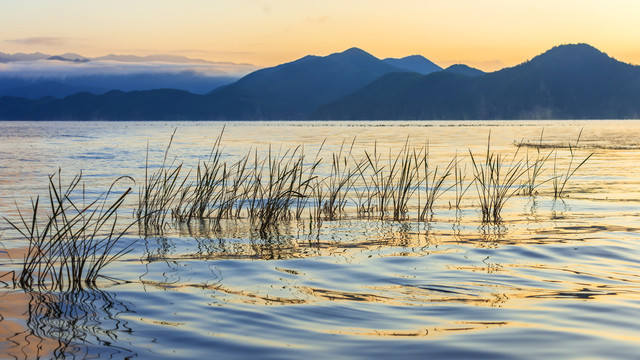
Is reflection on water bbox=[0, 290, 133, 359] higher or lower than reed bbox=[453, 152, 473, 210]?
lower

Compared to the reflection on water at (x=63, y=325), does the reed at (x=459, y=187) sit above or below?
above

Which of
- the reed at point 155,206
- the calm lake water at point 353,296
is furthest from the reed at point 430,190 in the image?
the reed at point 155,206

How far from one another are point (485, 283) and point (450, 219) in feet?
17.8

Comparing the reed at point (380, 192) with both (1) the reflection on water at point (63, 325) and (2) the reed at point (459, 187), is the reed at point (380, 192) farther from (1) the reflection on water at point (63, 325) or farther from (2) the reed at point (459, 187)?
(1) the reflection on water at point (63, 325)

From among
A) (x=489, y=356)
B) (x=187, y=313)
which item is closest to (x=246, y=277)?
(x=187, y=313)

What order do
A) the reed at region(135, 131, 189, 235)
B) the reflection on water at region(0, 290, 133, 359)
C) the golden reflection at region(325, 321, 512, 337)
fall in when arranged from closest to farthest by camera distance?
the reflection on water at region(0, 290, 133, 359) < the golden reflection at region(325, 321, 512, 337) < the reed at region(135, 131, 189, 235)

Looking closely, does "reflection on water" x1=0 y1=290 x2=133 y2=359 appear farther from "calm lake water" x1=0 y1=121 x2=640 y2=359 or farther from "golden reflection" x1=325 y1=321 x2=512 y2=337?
"golden reflection" x1=325 y1=321 x2=512 y2=337

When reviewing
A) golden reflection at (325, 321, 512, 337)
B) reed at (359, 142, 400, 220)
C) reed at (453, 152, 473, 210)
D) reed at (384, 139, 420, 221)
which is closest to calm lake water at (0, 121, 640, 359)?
golden reflection at (325, 321, 512, 337)

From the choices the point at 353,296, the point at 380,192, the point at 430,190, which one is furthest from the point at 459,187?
the point at 353,296

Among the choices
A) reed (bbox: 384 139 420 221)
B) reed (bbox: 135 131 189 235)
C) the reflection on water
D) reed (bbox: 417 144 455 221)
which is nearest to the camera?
the reflection on water

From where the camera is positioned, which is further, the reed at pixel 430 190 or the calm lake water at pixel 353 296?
the reed at pixel 430 190

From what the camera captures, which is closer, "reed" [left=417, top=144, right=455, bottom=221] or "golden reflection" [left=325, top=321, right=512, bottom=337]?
"golden reflection" [left=325, top=321, right=512, bottom=337]

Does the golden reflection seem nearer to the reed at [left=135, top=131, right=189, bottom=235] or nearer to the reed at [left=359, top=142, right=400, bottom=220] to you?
the reed at [left=135, top=131, right=189, bottom=235]

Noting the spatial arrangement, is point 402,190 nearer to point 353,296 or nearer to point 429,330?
point 353,296
